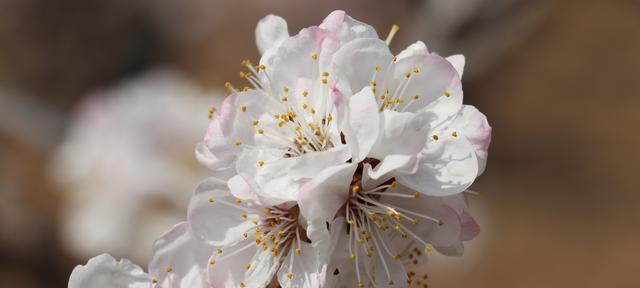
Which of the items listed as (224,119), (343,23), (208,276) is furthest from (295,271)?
(343,23)

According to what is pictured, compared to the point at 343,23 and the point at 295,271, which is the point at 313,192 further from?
the point at 343,23

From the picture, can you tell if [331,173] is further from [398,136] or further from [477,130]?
[477,130]

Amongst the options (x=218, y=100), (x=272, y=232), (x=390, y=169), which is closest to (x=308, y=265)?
(x=272, y=232)

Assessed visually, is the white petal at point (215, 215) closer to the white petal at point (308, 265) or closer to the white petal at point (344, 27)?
the white petal at point (308, 265)

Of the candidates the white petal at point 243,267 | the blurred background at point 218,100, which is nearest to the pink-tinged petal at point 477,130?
the white petal at point 243,267

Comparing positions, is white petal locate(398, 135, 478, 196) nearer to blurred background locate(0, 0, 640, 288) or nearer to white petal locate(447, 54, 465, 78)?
white petal locate(447, 54, 465, 78)

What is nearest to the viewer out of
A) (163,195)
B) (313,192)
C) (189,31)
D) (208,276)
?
(313,192)
